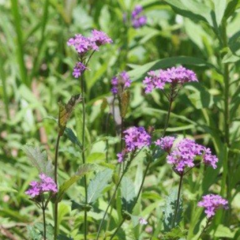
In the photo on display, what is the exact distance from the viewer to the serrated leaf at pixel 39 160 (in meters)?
1.84

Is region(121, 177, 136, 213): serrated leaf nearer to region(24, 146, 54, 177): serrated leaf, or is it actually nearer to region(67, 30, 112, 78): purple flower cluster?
region(24, 146, 54, 177): serrated leaf

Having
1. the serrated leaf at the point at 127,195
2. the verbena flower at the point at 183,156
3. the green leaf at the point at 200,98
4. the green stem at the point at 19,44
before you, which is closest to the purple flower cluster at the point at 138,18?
the green stem at the point at 19,44

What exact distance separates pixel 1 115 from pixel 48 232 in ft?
5.82

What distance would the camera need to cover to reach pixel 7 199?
2.95 meters

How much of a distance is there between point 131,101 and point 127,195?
1464 mm

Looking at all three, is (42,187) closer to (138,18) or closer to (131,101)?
(131,101)

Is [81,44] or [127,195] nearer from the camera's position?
[81,44]

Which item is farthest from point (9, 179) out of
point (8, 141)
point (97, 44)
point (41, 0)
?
point (41, 0)

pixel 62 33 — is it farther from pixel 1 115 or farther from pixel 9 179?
pixel 9 179

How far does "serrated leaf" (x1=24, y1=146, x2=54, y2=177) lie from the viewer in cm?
184

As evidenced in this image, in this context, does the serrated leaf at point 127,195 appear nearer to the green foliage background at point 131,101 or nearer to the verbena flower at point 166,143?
the green foliage background at point 131,101

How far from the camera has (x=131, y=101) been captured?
3535mm

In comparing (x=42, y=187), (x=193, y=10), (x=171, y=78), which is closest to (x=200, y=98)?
(x=193, y=10)

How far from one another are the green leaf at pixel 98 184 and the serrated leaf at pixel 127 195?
10 centimetres
